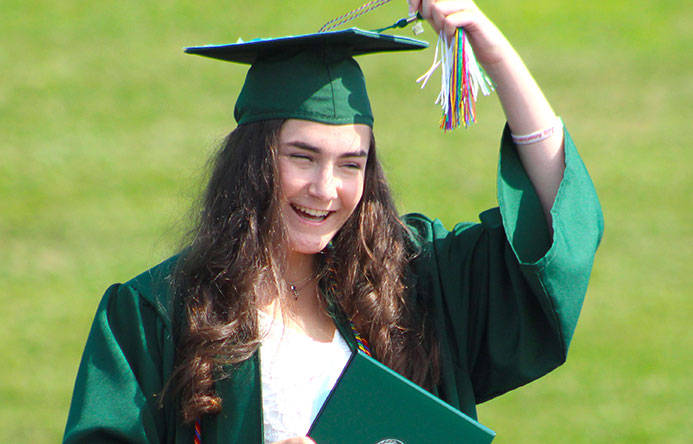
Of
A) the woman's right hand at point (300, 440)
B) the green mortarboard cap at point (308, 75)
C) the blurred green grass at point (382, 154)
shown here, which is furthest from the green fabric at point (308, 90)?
the blurred green grass at point (382, 154)

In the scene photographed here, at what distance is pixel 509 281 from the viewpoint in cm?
265

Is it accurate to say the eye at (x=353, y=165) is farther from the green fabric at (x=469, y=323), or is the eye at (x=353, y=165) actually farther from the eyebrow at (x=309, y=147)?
the green fabric at (x=469, y=323)

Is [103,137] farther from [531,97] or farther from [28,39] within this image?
[531,97]

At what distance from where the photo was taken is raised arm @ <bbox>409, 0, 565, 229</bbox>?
2.52 metres

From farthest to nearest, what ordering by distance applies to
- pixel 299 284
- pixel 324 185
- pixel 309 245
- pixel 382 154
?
pixel 382 154 → pixel 299 284 → pixel 309 245 → pixel 324 185

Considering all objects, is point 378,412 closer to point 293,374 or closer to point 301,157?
point 293,374

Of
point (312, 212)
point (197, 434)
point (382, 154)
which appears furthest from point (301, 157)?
point (382, 154)

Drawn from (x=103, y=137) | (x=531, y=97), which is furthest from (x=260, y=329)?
(x=103, y=137)

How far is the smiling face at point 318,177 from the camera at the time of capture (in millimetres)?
2619

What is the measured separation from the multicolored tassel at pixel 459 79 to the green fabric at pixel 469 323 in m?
0.13

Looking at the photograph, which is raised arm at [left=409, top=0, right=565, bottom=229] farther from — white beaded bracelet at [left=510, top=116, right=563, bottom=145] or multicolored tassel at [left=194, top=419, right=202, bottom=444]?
multicolored tassel at [left=194, top=419, right=202, bottom=444]

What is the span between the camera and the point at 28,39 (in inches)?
418

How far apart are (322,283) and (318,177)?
38cm

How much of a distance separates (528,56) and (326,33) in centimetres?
869
